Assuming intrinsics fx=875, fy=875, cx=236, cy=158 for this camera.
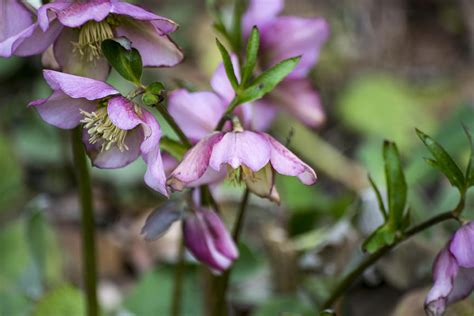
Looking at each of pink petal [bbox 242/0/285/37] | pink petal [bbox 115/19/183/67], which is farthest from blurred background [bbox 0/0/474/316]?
pink petal [bbox 242/0/285/37]

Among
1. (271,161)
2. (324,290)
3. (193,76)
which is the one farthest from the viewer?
(193,76)

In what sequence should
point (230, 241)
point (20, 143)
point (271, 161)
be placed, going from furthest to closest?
point (20, 143) → point (230, 241) → point (271, 161)

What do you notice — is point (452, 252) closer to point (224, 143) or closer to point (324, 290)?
point (224, 143)

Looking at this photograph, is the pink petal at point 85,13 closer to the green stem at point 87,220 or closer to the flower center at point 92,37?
the flower center at point 92,37

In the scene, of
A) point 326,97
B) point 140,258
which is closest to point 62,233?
point 140,258

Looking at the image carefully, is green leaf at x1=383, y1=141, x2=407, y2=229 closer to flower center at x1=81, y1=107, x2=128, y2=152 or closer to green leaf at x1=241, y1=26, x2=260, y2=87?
green leaf at x1=241, y1=26, x2=260, y2=87

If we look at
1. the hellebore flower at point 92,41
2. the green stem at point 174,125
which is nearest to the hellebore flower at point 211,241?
the green stem at point 174,125
